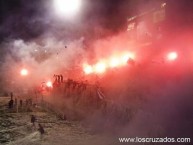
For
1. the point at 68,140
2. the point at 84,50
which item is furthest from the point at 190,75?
the point at 84,50

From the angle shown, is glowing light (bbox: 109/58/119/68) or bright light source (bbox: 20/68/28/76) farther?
bright light source (bbox: 20/68/28/76)

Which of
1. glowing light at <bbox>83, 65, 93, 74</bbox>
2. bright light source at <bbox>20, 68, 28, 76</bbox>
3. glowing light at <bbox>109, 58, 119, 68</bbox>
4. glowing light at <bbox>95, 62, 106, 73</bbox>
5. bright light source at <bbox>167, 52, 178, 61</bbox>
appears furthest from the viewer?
bright light source at <bbox>20, 68, 28, 76</bbox>

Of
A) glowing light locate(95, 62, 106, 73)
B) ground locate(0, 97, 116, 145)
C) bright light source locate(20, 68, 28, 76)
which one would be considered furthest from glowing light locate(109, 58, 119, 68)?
bright light source locate(20, 68, 28, 76)

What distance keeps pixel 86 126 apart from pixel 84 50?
24169 millimetres

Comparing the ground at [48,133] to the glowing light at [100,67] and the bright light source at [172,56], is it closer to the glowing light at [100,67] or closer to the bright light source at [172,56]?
the glowing light at [100,67]

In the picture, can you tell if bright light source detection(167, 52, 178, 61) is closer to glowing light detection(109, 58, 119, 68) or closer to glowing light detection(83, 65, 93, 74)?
glowing light detection(109, 58, 119, 68)

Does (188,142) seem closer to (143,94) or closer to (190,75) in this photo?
(143,94)

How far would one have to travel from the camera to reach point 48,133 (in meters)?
18.1

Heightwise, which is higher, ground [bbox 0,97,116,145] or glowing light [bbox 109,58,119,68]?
glowing light [bbox 109,58,119,68]

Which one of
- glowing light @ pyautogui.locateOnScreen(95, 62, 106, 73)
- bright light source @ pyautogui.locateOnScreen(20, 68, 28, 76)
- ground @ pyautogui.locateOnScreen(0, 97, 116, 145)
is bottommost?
ground @ pyautogui.locateOnScreen(0, 97, 116, 145)

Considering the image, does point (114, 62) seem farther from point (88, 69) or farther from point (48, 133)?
point (48, 133)

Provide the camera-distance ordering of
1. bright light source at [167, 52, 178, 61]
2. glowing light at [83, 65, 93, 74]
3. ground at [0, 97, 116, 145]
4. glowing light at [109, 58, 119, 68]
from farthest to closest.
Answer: glowing light at [83, 65, 93, 74] < glowing light at [109, 58, 119, 68] < bright light source at [167, 52, 178, 61] < ground at [0, 97, 116, 145]

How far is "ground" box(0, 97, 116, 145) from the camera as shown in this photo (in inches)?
639

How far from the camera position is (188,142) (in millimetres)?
13930
